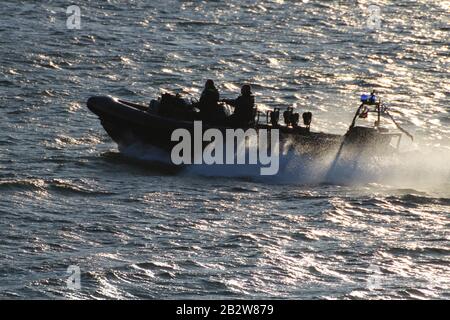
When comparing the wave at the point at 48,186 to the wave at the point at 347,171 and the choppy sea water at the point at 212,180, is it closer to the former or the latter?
the choppy sea water at the point at 212,180

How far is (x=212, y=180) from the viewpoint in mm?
21375

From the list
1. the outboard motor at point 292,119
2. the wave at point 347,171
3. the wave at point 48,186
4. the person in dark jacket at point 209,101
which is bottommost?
the wave at point 48,186

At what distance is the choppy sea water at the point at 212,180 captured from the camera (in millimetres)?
16250

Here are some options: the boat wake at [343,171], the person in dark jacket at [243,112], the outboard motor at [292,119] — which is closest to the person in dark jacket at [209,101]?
the person in dark jacket at [243,112]

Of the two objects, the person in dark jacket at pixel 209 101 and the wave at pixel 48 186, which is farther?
the person in dark jacket at pixel 209 101

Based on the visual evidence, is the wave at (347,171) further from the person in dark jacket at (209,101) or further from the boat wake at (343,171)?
the person in dark jacket at (209,101)

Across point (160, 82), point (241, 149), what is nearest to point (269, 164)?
point (241, 149)

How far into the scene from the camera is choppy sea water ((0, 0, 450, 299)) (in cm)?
1625

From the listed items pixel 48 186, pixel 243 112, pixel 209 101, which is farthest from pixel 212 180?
pixel 48 186

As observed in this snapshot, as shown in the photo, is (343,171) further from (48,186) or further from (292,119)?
(48,186)

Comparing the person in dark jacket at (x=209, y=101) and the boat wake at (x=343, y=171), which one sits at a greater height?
the person in dark jacket at (x=209, y=101)

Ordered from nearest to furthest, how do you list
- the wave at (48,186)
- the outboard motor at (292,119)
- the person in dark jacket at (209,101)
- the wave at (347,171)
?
the wave at (48,186) < the wave at (347,171) < the outboard motor at (292,119) < the person in dark jacket at (209,101)

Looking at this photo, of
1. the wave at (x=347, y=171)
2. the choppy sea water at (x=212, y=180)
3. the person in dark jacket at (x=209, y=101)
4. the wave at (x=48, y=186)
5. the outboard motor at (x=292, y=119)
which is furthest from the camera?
the person in dark jacket at (x=209, y=101)
